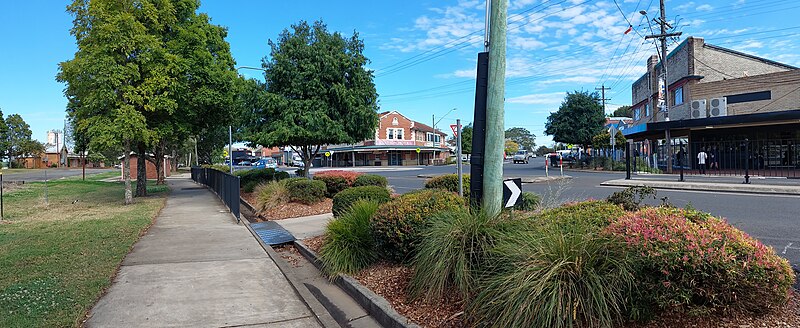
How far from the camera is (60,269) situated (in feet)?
22.9

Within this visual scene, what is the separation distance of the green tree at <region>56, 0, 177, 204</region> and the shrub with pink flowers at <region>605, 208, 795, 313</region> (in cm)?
1604

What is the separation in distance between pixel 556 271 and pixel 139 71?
17.0 metres

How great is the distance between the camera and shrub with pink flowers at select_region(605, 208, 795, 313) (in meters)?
3.28

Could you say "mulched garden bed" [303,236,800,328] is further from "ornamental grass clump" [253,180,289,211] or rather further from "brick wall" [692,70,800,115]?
"brick wall" [692,70,800,115]

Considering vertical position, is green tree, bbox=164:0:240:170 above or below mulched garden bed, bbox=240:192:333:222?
above

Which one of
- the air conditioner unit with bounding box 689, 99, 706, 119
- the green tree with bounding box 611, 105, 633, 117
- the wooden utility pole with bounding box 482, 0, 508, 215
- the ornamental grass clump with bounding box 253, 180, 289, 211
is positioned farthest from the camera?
the green tree with bounding box 611, 105, 633, 117

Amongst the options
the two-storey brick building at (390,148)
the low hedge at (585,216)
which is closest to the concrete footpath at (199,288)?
the low hedge at (585,216)

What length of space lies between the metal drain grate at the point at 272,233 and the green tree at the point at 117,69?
701 centimetres

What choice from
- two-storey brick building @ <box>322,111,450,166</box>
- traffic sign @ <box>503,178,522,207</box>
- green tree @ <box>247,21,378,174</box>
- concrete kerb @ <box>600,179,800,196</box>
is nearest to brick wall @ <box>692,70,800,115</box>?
concrete kerb @ <box>600,179,800,196</box>

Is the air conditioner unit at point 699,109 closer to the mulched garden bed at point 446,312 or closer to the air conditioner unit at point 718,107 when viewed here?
the air conditioner unit at point 718,107

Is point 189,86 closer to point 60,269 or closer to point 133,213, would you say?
point 133,213

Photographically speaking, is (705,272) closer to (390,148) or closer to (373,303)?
(373,303)

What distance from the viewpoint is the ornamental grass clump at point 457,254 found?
4.57 metres

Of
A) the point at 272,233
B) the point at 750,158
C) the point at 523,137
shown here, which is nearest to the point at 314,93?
the point at 272,233
